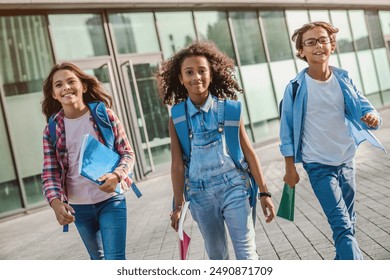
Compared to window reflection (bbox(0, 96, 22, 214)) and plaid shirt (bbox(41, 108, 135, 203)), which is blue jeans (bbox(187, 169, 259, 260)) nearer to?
plaid shirt (bbox(41, 108, 135, 203))

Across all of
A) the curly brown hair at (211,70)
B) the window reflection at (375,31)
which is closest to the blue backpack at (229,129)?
the curly brown hair at (211,70)

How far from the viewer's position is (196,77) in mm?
2494

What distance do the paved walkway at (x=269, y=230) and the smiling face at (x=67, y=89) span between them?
1.56 meters

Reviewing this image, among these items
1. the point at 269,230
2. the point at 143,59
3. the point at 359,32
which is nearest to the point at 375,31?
the point at 359,32

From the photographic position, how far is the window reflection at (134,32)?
30.2ft

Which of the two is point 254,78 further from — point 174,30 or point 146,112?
point 146,112

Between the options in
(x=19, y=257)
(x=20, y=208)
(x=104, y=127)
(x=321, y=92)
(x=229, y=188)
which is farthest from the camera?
(x=20, y=208)

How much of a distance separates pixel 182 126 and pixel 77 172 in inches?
21.8

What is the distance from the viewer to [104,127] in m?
2.60

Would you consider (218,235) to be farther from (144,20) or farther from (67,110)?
(144,20)

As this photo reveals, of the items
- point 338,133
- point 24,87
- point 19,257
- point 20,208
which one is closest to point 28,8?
point 24,87

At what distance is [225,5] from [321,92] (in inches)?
308

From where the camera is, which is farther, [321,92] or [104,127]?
[321,92]

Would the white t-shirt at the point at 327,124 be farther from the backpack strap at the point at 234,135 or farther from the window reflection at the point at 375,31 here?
the window reflection at the point at 375,31
